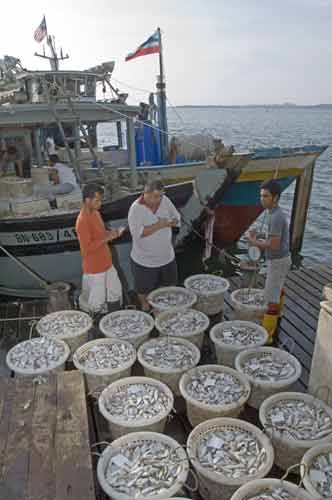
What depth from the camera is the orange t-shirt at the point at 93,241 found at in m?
4.38

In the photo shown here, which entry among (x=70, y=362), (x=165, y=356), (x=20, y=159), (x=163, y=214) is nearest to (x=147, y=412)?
(x=165, y=356)

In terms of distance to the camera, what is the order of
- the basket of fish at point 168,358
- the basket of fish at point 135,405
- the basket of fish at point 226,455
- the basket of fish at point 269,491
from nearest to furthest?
the basket of fish at point 269,491
the basket of fish at point 226,455
the basket of fish at point 135,405
the basket of fish at point 168,358

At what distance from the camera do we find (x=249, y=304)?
4.84 m

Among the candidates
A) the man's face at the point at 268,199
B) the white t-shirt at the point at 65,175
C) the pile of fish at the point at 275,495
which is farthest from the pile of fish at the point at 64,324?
the white t-shirt at the point at 65,175

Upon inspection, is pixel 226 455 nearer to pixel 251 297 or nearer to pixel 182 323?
pixel 182 323

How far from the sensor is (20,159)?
7.88 m

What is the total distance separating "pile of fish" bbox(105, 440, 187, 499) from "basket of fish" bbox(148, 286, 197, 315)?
1944mm

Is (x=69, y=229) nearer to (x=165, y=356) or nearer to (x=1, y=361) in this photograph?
(x=1, y=361)

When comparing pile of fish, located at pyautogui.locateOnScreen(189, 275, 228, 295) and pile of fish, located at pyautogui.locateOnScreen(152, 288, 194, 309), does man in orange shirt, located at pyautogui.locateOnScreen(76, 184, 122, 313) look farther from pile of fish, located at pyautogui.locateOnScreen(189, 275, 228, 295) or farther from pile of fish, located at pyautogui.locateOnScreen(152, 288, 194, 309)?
pile of fish, located at pyautogui.locateOnScreen(189, 275, 228, 295)

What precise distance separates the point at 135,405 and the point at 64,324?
153cm

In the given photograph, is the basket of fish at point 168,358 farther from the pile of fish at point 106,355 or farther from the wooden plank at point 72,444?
the wooden plank at point 72,444

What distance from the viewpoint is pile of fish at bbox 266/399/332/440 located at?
290cm

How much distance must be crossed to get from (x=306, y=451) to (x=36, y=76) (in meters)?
7.14

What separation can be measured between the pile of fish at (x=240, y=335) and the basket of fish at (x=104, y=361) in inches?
36.0
